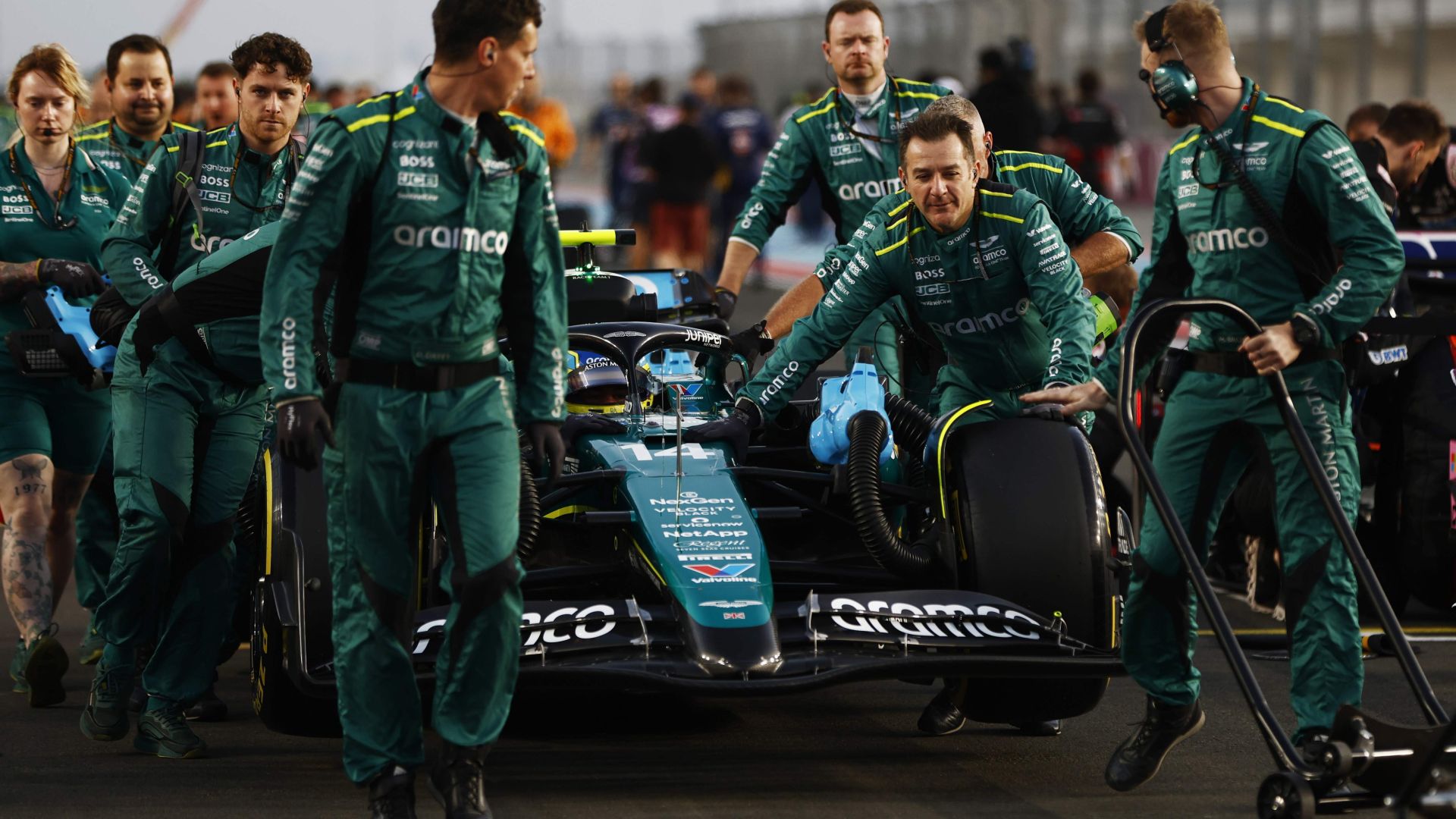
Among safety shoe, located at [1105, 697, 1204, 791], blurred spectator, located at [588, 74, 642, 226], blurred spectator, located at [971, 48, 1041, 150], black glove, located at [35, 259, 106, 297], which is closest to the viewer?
safety shoe, located at [1105, 697, 1204, 791]

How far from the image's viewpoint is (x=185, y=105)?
1468cm

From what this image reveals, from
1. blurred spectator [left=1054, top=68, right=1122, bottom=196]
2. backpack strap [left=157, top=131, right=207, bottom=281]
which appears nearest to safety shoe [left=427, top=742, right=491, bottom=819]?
backpack strap [left=157, top=131, right=207, bottom=281]

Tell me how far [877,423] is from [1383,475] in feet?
8.82

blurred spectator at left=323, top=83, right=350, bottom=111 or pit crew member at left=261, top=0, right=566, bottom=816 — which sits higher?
blurred spectator at left=323, top=83, right=350, bottom=111

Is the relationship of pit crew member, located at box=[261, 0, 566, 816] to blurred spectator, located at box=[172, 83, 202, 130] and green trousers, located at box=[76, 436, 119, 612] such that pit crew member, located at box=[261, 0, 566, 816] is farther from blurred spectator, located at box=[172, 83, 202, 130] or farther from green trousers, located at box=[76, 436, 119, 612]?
blurred spectator, located at box=[172, 83, 202, 130]

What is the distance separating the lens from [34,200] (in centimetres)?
734

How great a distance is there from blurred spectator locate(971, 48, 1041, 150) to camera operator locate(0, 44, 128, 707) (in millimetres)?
6269

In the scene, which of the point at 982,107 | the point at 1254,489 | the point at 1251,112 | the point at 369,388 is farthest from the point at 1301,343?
the point at 982,107

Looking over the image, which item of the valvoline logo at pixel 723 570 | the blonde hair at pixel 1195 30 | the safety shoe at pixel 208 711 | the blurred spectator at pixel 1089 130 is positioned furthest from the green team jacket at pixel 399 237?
the blurred spectator at pixel 1089 130

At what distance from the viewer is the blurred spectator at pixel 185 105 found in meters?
12.8

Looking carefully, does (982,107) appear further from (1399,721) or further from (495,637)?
(495,637)

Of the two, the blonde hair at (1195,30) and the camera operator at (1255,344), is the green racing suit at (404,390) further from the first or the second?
the blonde hair at (1195,30)

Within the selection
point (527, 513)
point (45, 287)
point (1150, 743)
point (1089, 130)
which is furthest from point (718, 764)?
point (1089, 130)

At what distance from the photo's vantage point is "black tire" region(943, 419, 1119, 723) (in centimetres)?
573
